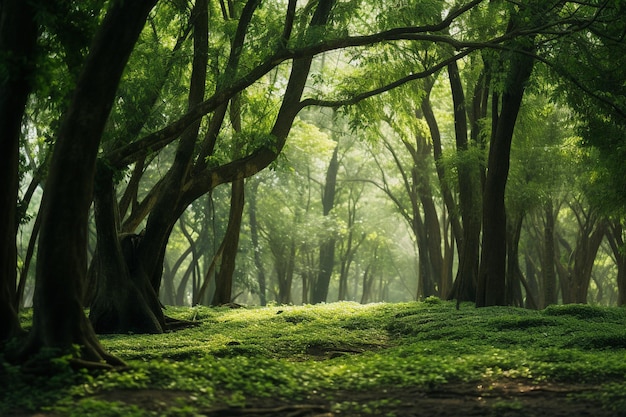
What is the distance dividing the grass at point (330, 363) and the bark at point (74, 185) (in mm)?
674

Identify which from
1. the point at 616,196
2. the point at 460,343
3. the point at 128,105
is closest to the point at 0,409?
the point at 460,343

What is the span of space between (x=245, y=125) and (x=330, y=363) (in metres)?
13.5

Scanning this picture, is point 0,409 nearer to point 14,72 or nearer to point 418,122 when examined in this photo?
point 14,72

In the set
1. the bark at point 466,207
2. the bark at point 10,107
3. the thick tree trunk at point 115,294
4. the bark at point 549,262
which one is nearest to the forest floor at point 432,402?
the bark at point 10,107

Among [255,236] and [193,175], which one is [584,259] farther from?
[193,175]

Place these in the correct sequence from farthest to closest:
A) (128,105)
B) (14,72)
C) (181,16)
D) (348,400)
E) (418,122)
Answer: (418,122) → (181,16) → (128,105) → (14,72) → (348,400)

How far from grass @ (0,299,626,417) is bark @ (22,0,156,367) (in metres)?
0.67

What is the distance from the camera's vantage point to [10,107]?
30.0ft

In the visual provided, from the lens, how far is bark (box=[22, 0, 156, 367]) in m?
8.59

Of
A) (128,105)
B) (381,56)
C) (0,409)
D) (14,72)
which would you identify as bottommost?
(0,409)

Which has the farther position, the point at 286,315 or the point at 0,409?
the point at 286,315

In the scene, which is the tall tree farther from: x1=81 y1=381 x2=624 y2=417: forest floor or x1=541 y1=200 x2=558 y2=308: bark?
x1=541 y1=200 x2=558 y2=308: bark

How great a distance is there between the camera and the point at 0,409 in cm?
709

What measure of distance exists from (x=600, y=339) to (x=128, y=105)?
10.2 m
